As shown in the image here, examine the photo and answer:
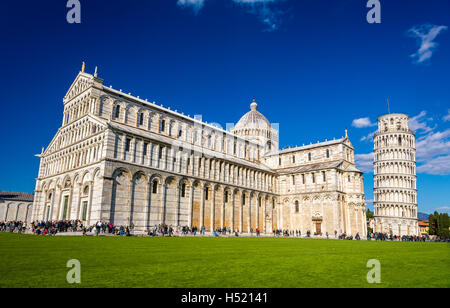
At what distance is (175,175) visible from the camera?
3844 cm

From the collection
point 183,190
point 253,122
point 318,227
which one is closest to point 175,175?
point 183,190

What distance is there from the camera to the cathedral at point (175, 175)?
33625 mm

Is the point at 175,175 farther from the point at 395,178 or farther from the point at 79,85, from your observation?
the point at 395,178

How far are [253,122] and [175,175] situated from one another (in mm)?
32845

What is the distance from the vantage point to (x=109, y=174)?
31.9m

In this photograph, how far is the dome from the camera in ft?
219

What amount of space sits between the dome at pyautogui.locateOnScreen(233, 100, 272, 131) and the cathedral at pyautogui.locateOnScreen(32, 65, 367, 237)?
4534 mm

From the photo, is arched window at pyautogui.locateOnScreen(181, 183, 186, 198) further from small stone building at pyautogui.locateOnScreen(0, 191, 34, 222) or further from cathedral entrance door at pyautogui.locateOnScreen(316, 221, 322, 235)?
small stone building at pyautogui.locateOnScreen(0, 191, 34, 222)

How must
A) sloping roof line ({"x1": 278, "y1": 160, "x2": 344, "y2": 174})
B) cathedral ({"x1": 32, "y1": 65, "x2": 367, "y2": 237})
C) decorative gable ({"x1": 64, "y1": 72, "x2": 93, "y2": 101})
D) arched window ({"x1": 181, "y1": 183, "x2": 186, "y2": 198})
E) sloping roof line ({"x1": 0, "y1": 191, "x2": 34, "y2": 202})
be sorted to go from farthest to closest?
sloping roof line ({"x1": 0, "y1": 191, "x2": 34, "y2": 202}) < sloping roof line ({"x1": 278, "y1": 160, "x2": 344, "y2": 174}) < arched window ({"x1": 181, "y1": 183, "x2": 186, "y2": 198}) < decorative gable ({"x1": 64, "y1": 72, "x2": 93, "y2": 101}) < cathedral ({"x1": 32, "y1": 65, "x2": 367, "y2": 237})

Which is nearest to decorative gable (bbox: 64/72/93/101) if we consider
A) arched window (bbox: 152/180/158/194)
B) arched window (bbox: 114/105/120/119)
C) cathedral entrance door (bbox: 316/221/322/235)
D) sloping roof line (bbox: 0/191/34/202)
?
arched window (bbox: 114/105/120/119)

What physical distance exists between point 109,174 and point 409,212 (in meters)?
65.7
